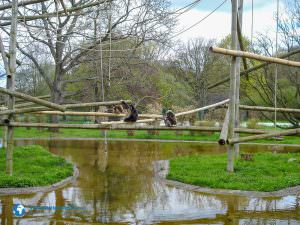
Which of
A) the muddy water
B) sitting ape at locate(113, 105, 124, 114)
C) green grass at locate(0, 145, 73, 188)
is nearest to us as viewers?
the muddy water

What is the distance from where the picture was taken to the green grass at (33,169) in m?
9.68

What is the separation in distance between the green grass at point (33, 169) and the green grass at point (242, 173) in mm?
2911

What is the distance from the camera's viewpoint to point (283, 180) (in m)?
10.2

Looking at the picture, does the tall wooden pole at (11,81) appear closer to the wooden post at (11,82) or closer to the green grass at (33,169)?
the wooden post at (11,82)

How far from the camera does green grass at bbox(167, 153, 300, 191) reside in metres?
9.89

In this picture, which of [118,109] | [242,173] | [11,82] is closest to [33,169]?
[11,82]

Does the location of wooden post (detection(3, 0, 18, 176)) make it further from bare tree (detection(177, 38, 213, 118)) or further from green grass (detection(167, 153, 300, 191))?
bare tree (detection(177, 38, 213, 118))

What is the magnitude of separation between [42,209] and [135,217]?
5.62 feet

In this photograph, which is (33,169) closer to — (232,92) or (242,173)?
(242,173)

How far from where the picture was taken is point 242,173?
1102 cm

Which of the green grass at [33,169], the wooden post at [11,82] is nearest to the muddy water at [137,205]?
the green grass at [33,169]

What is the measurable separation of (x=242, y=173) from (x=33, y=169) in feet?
17.4

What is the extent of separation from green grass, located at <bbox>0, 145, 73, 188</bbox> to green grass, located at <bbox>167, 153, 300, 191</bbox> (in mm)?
2911

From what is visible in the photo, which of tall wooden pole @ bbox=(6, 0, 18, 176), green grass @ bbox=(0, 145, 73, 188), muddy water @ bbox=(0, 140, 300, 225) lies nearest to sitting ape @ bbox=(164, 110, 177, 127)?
muddy water @ bbox=(0, 140, 300, 225)
